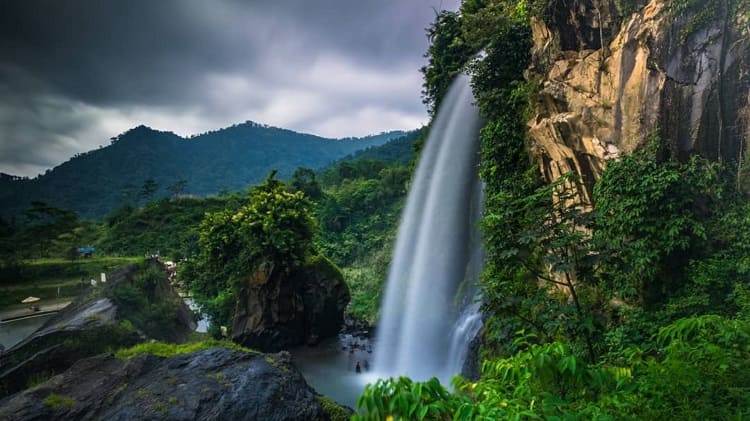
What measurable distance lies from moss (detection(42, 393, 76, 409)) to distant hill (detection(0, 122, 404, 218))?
196ft

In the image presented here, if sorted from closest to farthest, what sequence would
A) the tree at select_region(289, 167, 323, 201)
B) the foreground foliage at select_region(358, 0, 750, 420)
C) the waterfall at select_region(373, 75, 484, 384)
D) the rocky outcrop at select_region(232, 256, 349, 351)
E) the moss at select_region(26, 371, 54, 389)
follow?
the foreground foliage at select_region(358, 0, 750, 420), the moss at select_region(26, 371, 54, 389), the waterfall at select_region(373, 75, 484, 384), the rocky outcrop at select_region(232, 256, 349, 351), the tree at select_region(289, 167, 323, 201)

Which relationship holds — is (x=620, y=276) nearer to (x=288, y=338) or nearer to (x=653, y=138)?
(x=653, y=138)

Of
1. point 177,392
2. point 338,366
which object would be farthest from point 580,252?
point 338,366

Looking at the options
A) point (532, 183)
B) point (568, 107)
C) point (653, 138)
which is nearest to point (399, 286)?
point (532, 183)

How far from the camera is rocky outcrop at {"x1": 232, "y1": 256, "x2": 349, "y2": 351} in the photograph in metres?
16.9

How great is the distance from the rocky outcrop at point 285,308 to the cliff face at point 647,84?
43.2ft

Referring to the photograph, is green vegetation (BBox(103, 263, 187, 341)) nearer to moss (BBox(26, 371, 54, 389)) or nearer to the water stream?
moss (BBox(26, 371, 54, 389))

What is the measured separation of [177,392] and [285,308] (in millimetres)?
12069

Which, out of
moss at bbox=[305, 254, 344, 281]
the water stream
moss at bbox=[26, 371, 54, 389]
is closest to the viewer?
moss at bbox=[26, 371, 54, 389]

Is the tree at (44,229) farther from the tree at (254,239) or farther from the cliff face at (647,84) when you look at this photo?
the cliff face at (647,84)

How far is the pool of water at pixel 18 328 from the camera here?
22469mm

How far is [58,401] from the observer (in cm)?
578

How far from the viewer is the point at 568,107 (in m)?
7.74

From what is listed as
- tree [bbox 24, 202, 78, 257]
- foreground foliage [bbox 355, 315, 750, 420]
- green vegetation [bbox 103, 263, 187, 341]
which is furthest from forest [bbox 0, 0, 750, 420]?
tree [bbox 24, 202, 78, 257]
